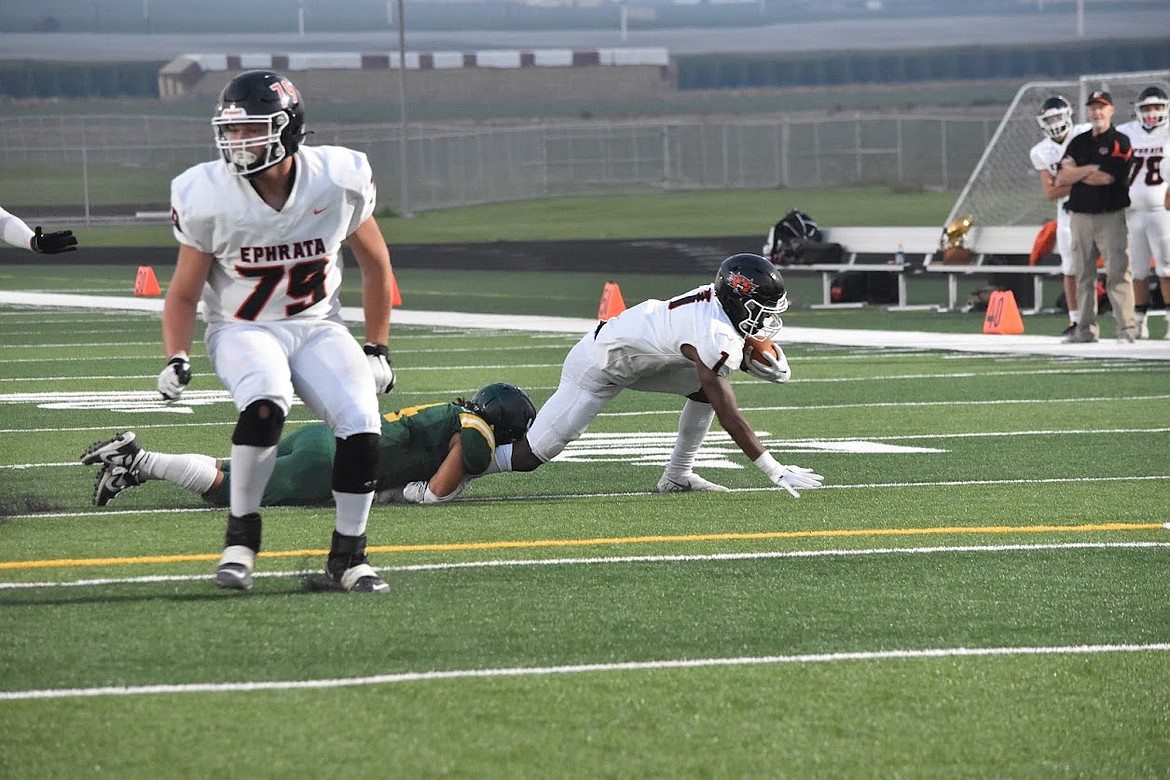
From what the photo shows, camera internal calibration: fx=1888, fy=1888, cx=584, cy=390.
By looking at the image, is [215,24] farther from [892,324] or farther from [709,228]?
[892,324]

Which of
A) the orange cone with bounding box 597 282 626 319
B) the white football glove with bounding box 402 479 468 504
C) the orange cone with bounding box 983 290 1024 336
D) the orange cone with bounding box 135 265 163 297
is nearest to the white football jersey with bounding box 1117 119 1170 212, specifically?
the orange cone with bounding box 983 290 1024 336

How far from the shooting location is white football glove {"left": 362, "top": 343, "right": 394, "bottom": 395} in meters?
5.86

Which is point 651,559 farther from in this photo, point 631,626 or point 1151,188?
point 1151,188

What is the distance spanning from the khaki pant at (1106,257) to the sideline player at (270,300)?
9.46 meters

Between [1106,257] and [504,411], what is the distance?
7620mm

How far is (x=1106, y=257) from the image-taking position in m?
14.1

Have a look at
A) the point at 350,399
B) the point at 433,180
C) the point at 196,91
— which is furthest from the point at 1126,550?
the point at 196,91

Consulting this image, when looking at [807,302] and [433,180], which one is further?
[433,180]

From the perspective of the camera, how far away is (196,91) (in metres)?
67.6

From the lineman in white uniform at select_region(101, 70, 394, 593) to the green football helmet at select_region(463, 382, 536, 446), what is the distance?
78.4 inches

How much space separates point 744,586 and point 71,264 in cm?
2594

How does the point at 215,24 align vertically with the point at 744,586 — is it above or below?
above

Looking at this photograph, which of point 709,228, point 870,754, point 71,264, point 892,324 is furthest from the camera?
point 709,228

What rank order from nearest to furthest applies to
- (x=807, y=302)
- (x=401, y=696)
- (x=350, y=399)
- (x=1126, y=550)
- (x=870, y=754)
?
(x=870, y=754)
(x=401, y=696)
(x=350, y=399)
(x=1126, y=550)
(x=807, y=302)
